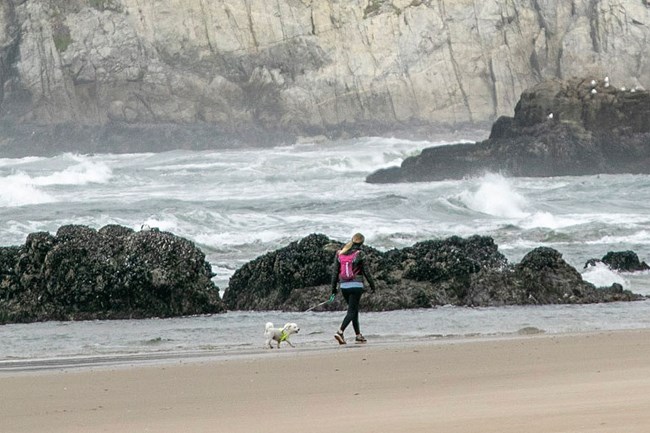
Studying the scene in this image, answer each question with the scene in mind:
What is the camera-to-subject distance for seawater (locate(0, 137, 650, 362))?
39.0 feet

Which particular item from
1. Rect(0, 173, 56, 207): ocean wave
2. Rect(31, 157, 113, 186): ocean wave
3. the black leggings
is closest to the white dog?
the black leggings

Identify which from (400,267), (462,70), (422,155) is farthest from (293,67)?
(400,267)

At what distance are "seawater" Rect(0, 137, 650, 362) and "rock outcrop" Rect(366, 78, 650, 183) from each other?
1.71 m

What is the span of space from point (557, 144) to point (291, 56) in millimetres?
27203

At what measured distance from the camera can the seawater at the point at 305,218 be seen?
11.9 meters

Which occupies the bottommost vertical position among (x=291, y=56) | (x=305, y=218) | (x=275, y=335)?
(x=305, y=218)

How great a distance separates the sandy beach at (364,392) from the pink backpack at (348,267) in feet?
4.45

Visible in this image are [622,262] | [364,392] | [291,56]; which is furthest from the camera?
[291,56]

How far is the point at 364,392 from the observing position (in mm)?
7645

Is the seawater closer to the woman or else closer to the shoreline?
the shoreline

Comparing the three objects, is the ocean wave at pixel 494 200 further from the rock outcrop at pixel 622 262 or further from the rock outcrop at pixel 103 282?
the rock outcrop at pixel 103 282

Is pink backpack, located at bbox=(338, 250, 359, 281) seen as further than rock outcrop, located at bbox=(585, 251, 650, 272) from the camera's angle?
No

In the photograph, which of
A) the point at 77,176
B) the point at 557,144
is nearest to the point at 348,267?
the point at 557,144

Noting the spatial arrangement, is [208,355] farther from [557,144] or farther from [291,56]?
[291,56]
